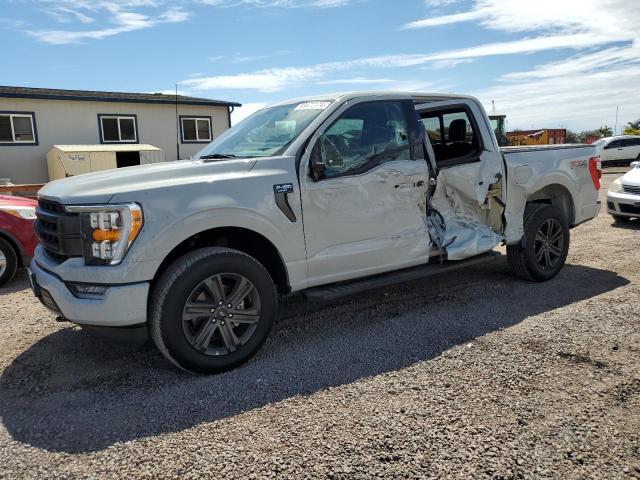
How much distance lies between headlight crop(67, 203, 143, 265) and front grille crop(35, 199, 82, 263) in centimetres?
8

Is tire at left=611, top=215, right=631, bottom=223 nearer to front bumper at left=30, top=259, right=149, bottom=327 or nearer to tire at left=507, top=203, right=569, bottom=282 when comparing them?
tire at left=507, top=203, right=569, bottom=282

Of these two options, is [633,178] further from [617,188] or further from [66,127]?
[66,127]

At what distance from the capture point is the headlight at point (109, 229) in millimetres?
3217

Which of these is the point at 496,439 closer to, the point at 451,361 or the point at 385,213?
the point at 451,361

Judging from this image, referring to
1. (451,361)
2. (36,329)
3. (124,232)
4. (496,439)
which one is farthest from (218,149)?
(496,439)

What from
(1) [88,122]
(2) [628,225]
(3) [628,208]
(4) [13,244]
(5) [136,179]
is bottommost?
(2) [628,225]

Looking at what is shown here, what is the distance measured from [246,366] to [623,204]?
8.26 m

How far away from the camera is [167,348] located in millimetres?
3355

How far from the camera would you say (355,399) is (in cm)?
315

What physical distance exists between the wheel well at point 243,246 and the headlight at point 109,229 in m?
0.35

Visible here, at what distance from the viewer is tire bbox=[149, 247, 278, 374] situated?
11.0 feet

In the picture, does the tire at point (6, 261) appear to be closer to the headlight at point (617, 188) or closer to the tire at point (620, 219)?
the headlight at point (617, 188)

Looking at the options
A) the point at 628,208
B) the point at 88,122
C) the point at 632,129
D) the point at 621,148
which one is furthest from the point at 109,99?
the point at 632,129

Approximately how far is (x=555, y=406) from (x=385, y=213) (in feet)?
6.47
